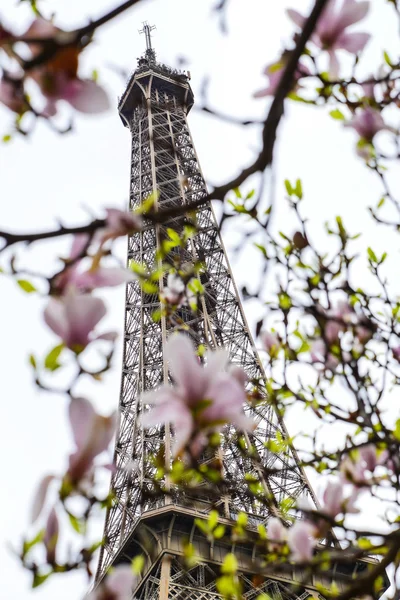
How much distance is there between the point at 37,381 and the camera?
155 cm

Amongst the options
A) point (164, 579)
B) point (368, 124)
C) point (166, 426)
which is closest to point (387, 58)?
point (368, 124)

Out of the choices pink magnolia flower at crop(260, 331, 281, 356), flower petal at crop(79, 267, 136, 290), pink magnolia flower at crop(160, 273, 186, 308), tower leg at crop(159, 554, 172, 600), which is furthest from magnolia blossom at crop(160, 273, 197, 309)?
tower leg at crop(159, 554, 172, 600)

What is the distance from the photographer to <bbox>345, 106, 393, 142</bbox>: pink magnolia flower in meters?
2.85

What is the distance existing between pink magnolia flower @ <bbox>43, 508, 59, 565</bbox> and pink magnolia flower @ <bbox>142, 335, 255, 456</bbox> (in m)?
0.36

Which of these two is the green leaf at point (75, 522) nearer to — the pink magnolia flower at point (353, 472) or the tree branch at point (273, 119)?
the tree branch at point (273, 119)

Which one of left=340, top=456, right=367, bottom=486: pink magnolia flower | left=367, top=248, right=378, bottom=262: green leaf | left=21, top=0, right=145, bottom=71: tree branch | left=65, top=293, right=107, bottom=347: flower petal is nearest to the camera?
left=21, top=0, right=145, bottom=71: tree branch

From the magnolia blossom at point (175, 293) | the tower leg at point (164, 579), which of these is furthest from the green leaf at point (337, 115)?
the tower leg at point (164, 579)

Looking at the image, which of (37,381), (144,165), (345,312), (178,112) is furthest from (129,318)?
(37,381)

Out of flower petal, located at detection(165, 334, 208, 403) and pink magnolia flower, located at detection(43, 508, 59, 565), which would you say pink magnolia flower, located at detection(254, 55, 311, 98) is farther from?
pink magnolia flower, located at detection(43, 508, 59, 565)

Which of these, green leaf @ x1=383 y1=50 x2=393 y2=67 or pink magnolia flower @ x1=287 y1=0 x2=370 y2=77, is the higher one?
green leaf @ x1=383 y1=50 x2=393 y2=67

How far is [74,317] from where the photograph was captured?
4.84 feet

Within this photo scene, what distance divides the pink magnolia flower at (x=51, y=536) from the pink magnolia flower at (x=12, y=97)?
967 mm

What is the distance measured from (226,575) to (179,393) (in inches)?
41.9

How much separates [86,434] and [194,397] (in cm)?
25
